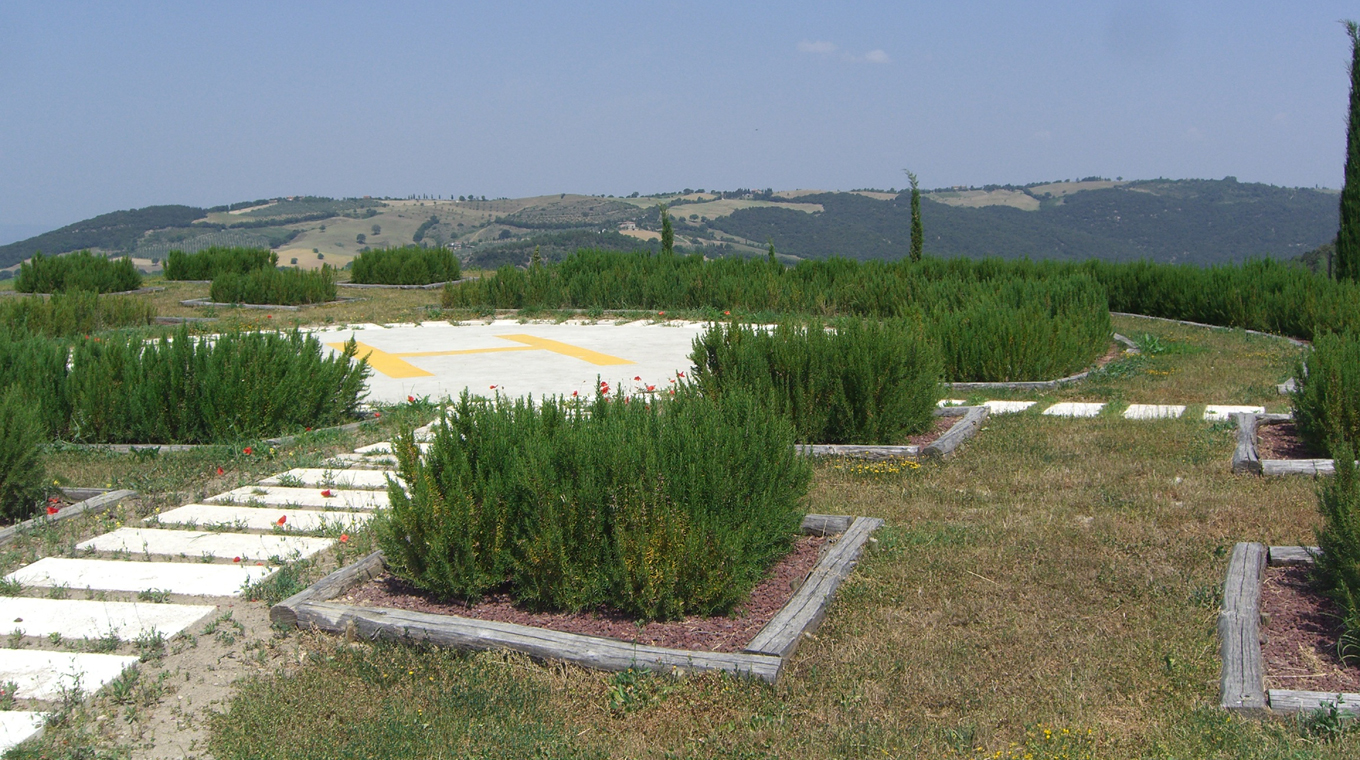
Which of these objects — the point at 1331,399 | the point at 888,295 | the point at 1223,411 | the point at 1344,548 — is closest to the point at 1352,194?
the point at 888,295

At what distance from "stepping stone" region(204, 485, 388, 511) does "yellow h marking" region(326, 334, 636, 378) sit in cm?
461

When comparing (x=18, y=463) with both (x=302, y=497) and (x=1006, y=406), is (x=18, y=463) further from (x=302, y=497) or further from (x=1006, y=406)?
(x=1006, y=406)

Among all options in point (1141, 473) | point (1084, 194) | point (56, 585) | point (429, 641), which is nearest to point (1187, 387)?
point (1141, 473)

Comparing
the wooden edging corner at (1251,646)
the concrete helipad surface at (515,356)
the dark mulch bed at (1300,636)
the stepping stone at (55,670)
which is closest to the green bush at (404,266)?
the concrete helipad surface at (515,356)

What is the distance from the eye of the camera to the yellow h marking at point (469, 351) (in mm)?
10867

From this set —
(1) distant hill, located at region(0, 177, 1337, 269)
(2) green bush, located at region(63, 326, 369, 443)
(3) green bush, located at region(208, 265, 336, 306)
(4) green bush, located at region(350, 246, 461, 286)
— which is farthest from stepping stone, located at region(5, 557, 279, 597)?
(1) distant hill, located at region(0, 177, 1337, 269)

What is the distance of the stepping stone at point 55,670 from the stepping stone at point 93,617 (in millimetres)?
156

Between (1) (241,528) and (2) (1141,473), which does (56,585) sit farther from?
(2) (1141,473)

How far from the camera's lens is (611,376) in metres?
10.2

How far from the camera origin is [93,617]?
3.96 metres

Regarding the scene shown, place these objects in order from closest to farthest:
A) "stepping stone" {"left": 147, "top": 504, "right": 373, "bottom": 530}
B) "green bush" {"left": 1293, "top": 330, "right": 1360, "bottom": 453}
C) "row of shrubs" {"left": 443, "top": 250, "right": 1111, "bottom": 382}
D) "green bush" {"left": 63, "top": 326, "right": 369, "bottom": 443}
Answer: "stepping stone" {"left": 147, "top": 504, "right": 373, "bottom": 530}
"green bush" {"left": 1293, "top": 330, "right": 1360, "bottom": 453}
"green bush" {"left": 63, "top": 326, "right": 369, "bottom": 443}
"row of shrubs" {"left": 443, "top": 250, "right": 1111, "bottom": 382}

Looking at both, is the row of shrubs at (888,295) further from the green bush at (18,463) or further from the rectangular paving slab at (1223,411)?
the green bush at (18,463)

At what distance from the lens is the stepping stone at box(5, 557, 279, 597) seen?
429cm

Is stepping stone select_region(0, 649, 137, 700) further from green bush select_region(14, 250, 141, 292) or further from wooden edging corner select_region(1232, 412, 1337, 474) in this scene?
green bush select_region(14, 250, 141, 292)
